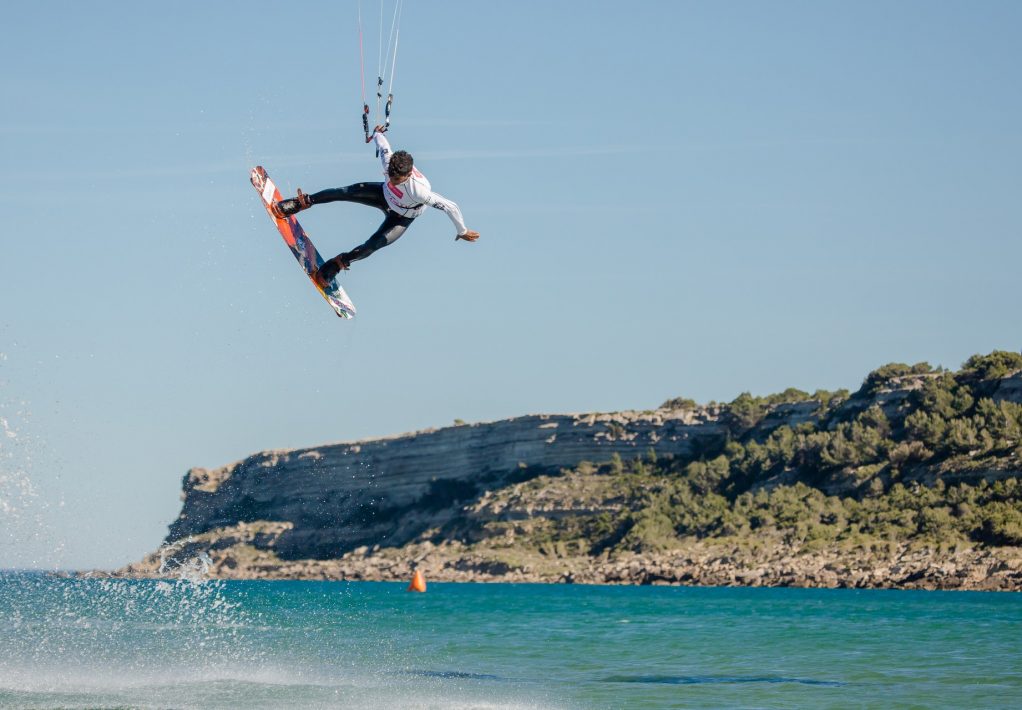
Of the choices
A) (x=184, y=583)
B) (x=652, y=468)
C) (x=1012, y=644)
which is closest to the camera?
(x=1012, y=644)

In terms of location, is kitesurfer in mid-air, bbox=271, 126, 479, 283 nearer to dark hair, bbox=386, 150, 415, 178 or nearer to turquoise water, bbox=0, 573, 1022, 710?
dark hair, bbox=386, 150, 415, 178

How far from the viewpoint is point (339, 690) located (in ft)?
75.6

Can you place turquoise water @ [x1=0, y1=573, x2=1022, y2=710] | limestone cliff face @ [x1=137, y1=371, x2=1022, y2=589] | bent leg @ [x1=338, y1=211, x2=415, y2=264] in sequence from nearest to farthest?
bent leg @ [x1=338, y1=211, x2=415, y2=264], turquoise water @ [x1=0, y1=573, x2=1022, y2=710], limestone cliff face @ [x1=137, y1=371, x2=1022, y2=589]

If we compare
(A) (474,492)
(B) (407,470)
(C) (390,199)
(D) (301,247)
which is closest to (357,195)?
(C) (390,199)

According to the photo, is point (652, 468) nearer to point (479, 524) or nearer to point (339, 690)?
point (479, 524)

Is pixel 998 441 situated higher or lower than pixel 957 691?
higher

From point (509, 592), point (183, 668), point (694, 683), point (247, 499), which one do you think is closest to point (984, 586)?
point (509, 592)

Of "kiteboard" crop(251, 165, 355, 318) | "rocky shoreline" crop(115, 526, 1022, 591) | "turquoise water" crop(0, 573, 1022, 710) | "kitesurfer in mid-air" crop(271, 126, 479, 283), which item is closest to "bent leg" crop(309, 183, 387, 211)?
"kitesurfer in mid-air" crop(271, 126, 479, 283)

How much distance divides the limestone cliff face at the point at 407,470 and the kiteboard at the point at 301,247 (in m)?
73.2

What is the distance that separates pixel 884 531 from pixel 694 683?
44.9m

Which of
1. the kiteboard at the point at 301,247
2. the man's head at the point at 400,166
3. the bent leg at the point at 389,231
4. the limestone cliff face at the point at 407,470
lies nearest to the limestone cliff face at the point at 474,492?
the limestone cliff face at the point at 407,470

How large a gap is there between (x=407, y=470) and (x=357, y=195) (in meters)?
87.8

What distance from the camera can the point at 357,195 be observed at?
16.2 metres

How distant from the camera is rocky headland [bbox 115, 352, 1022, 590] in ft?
216
